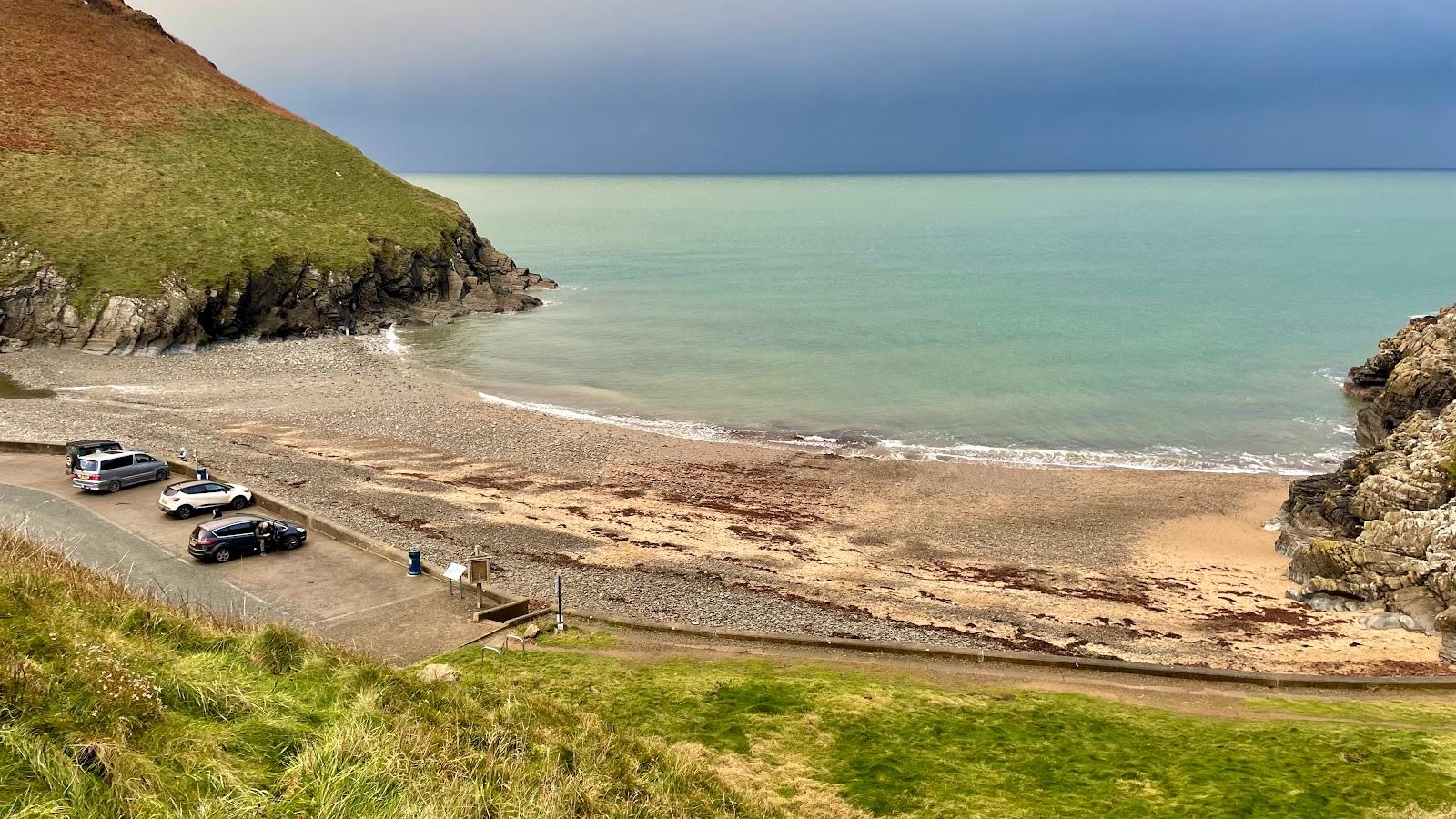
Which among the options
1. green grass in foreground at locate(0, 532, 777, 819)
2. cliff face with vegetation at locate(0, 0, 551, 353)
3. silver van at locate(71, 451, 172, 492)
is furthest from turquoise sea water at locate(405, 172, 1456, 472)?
green grass in foreground at locate(0, 532, 777, 819)

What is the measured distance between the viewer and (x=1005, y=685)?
21016 mm

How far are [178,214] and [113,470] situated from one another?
54.4 meters

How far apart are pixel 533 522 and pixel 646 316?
56.5 m

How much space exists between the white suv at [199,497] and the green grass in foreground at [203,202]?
44.5 m

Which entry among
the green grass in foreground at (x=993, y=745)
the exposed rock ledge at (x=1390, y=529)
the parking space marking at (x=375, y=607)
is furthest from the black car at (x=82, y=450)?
the exposed rock ledge at (x=1390, y=529)

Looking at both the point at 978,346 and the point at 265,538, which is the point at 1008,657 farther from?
the point at 978,346

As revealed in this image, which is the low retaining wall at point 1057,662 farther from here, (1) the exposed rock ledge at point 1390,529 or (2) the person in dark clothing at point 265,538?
(2) the person in dark clothing at point 265,538

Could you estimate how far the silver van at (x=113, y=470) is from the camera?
99.6ft

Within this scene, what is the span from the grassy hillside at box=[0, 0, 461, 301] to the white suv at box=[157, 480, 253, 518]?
44.7m

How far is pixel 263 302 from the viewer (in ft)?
238

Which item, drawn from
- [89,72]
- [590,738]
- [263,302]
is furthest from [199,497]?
[89,72]

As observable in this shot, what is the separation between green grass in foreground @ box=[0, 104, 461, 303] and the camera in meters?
67.6

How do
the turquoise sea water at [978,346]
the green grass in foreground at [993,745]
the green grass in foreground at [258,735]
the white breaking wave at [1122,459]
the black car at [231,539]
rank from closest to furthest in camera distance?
the green grass in foreground at [258,735] < the green grass in foreground at [993,745] < the black car at [231,539] < the white breaking wave at [1122,459] < the turquoise sea water at [978,346]

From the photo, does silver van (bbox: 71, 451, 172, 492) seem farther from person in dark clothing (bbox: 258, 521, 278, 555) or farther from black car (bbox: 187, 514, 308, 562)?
person in dark clothing (bbox: 258, 521, 278, 555)
